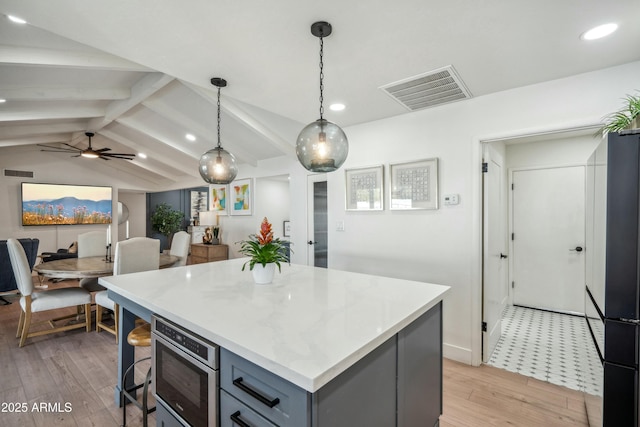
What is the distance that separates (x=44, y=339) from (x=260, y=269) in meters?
3.01

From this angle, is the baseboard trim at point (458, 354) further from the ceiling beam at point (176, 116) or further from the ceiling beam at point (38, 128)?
the ceiling beam at point (38, 128)

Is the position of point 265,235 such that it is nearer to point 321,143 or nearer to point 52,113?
point 321,143

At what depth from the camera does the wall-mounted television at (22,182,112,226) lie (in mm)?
6656

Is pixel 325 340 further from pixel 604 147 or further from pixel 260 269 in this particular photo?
pixel 604 147

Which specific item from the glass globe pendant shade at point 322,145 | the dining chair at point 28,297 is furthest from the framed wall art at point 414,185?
the dining chair at point 28,297

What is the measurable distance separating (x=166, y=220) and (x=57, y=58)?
24.5 feet

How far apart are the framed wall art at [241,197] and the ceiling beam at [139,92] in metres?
2.10

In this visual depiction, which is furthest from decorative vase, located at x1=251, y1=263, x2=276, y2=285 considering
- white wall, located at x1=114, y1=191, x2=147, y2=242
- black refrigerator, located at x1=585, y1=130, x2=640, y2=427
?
white wall, located at x1=114, y1=191, x2=147, y2=242

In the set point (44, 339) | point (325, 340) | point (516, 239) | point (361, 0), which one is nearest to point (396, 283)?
point (325, 340)

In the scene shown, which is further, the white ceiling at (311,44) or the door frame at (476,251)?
the door frame at (476,251)

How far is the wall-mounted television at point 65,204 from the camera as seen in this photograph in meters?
6.66

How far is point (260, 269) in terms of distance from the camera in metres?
1.88

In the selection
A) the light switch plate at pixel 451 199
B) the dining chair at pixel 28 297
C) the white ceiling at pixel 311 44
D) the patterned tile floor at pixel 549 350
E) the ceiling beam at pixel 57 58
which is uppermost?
the ceiling beam at pixel 57 58

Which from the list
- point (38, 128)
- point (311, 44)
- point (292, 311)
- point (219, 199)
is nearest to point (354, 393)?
point (292, 311)
